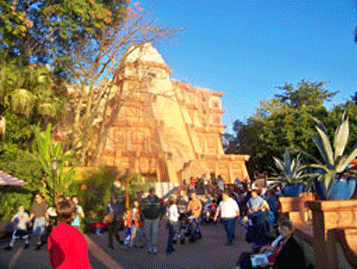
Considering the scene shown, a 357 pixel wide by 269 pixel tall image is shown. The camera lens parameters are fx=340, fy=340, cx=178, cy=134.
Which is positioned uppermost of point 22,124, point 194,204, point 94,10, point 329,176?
point 94,10

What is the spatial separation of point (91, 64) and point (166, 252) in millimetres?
14672

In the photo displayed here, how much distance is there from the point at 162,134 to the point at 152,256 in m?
24.7

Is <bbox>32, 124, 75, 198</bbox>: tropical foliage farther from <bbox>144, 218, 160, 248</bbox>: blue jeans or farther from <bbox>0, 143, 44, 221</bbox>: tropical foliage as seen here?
<bbox>144, 218, 160, 248</bbox>: blue jeans

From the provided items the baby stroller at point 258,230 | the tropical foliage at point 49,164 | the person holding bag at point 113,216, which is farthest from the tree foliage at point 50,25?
the baby stroller at point 258,230

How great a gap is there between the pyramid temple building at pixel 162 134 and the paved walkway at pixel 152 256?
1445cm

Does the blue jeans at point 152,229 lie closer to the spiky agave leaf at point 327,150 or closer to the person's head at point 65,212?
the spiky agave leaf at point 327,150

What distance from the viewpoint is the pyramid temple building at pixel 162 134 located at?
94.4 ft

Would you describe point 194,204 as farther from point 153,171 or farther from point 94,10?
point 153,171

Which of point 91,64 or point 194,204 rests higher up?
point 91,64

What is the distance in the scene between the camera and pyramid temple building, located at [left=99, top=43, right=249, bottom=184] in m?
28.8

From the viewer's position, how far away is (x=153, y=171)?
1171 inches

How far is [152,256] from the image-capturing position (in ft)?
27.3

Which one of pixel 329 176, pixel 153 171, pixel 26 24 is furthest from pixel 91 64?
pixel 329 176

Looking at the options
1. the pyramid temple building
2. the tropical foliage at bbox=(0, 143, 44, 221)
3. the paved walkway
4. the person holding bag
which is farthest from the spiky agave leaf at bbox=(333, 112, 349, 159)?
the pyramid temple building
